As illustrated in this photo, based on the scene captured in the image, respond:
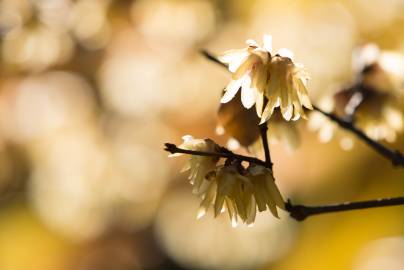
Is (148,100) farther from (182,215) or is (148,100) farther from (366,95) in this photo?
(366,95)

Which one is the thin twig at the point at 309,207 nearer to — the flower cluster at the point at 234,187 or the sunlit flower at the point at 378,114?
the flower cluster at the point at 234,187

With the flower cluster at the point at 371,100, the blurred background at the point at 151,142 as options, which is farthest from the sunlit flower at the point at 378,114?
the blurred background at the point at 151,142

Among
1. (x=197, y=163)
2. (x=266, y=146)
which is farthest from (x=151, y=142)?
(x=266, y=146)

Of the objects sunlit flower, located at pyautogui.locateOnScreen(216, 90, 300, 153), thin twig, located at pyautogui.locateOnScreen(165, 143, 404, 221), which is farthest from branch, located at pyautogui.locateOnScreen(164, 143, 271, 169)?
sunlit flower, located at pyautogui.locateOnScreen(216, 90, 300, 153)

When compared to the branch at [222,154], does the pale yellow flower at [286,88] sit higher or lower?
higher

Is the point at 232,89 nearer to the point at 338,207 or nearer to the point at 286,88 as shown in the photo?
the point at 286,88
